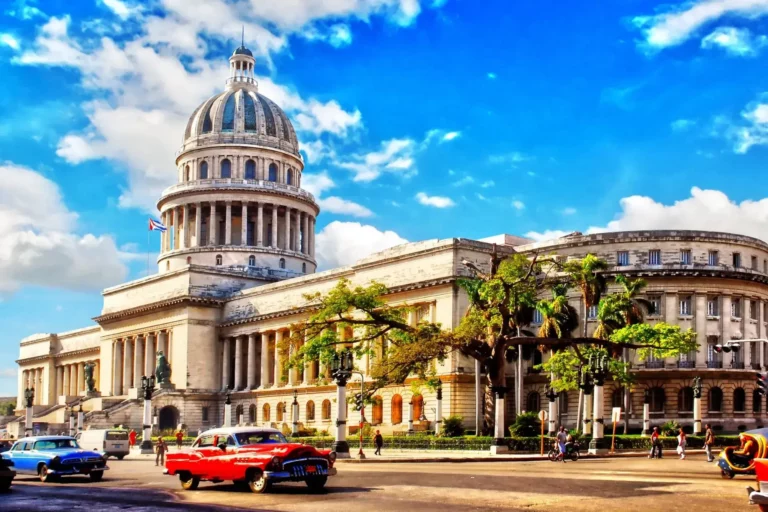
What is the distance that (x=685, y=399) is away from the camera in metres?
76.1

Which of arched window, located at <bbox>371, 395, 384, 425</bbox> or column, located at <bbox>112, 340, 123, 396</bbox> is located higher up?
column, located at <bbox>112, 340, 123, 396</bbox>

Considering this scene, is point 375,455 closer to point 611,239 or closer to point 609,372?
point 609,372

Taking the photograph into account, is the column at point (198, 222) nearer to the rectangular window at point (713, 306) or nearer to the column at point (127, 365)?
the column at point (127, 365)

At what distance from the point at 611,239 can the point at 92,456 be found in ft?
161

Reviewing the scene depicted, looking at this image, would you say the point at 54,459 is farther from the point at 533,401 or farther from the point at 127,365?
the point at 127,365

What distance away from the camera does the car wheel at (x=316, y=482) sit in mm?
30128

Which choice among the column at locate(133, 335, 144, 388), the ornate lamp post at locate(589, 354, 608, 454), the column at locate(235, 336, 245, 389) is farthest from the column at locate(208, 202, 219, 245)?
the ornate lamp post at locate(589, 354, 608, 454)

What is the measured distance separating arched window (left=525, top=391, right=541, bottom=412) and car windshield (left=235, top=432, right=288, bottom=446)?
2000 inches

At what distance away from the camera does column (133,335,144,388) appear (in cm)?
11481

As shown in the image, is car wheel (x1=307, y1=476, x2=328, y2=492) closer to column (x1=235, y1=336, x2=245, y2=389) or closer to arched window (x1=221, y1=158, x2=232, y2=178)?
column (x1=235, y1=336, x2=245, y2=389)

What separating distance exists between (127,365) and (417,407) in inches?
1742

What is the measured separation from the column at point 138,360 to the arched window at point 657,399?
60.0 meters

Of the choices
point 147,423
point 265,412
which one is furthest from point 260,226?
point 147,423

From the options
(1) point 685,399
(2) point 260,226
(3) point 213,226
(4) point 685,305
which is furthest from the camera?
(3) point 213,226
